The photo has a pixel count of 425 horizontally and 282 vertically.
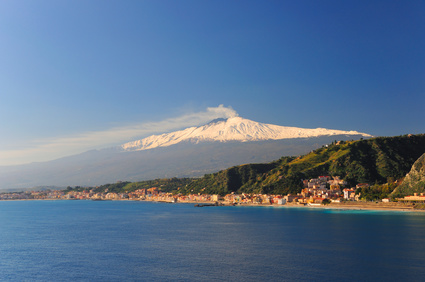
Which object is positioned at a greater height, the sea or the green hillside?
the green hillside

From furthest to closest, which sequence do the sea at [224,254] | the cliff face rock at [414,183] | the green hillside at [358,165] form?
1. the green hillside at [358,165]
2. the cliff face rock at [414,183]
3. the sea at [224,254]

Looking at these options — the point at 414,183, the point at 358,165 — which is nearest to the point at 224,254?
the point at 414,183

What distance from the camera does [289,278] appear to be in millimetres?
37750

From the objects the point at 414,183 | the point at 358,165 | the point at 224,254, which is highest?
the point at 358,165

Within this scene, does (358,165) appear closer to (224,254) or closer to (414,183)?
(414,183)

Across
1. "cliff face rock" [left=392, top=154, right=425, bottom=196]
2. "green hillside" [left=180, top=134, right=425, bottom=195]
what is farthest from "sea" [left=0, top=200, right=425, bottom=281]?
"green hillside" [left=180, top=134, right=425, bottom=195]

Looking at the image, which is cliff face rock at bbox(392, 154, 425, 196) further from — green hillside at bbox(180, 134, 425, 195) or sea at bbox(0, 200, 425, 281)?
sea at bbox(0, 200, 425, 281)

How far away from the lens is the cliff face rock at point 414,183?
113050mm

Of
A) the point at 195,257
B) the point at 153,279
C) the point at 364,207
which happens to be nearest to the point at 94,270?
the point at 153,279

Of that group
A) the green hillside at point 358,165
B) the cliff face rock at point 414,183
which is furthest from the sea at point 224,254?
the green hillside at point 358,165

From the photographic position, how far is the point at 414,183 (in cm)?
11581

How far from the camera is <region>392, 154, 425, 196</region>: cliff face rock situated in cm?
11305

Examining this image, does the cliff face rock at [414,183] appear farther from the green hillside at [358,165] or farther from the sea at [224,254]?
the sea at [224,254]

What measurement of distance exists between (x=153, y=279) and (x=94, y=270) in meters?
8.57
